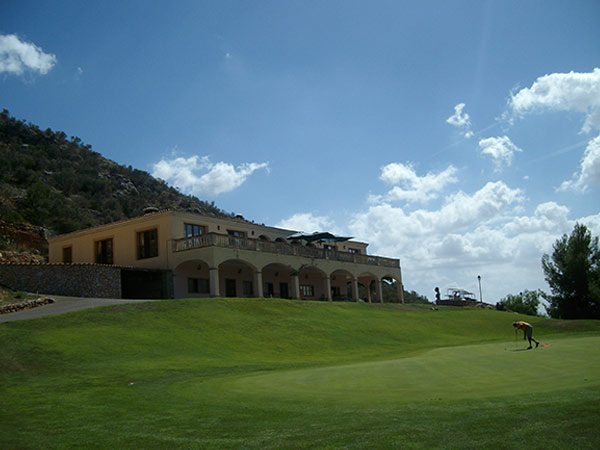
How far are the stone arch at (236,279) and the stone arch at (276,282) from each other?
188 centimetres

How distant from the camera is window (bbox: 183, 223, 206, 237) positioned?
3941cm

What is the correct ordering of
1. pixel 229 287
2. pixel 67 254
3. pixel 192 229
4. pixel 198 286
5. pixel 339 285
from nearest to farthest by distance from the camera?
pixel 198 286, pixel 192 229, pixel 229 287, pixel 67 254, pixel 339 285

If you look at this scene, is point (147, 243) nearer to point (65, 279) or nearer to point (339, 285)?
point (65, 279)

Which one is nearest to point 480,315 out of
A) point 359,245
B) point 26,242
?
point 359,245

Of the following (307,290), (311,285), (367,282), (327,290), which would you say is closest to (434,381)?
(327,290)

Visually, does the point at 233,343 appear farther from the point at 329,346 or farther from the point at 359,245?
the point at 359,245

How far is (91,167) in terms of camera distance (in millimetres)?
81125

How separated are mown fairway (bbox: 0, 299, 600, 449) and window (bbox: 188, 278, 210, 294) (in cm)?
1166

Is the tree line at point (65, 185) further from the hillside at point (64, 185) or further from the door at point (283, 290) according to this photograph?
the door at point (283, 290)

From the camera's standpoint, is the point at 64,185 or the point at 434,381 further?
the point at 64,185

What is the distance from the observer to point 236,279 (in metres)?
42.8

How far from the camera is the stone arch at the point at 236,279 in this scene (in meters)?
41.5

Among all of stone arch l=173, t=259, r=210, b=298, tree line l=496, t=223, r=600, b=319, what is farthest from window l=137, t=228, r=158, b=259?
tree line l=496, t=223, r=600, b=319

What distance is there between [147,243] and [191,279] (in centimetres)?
433
